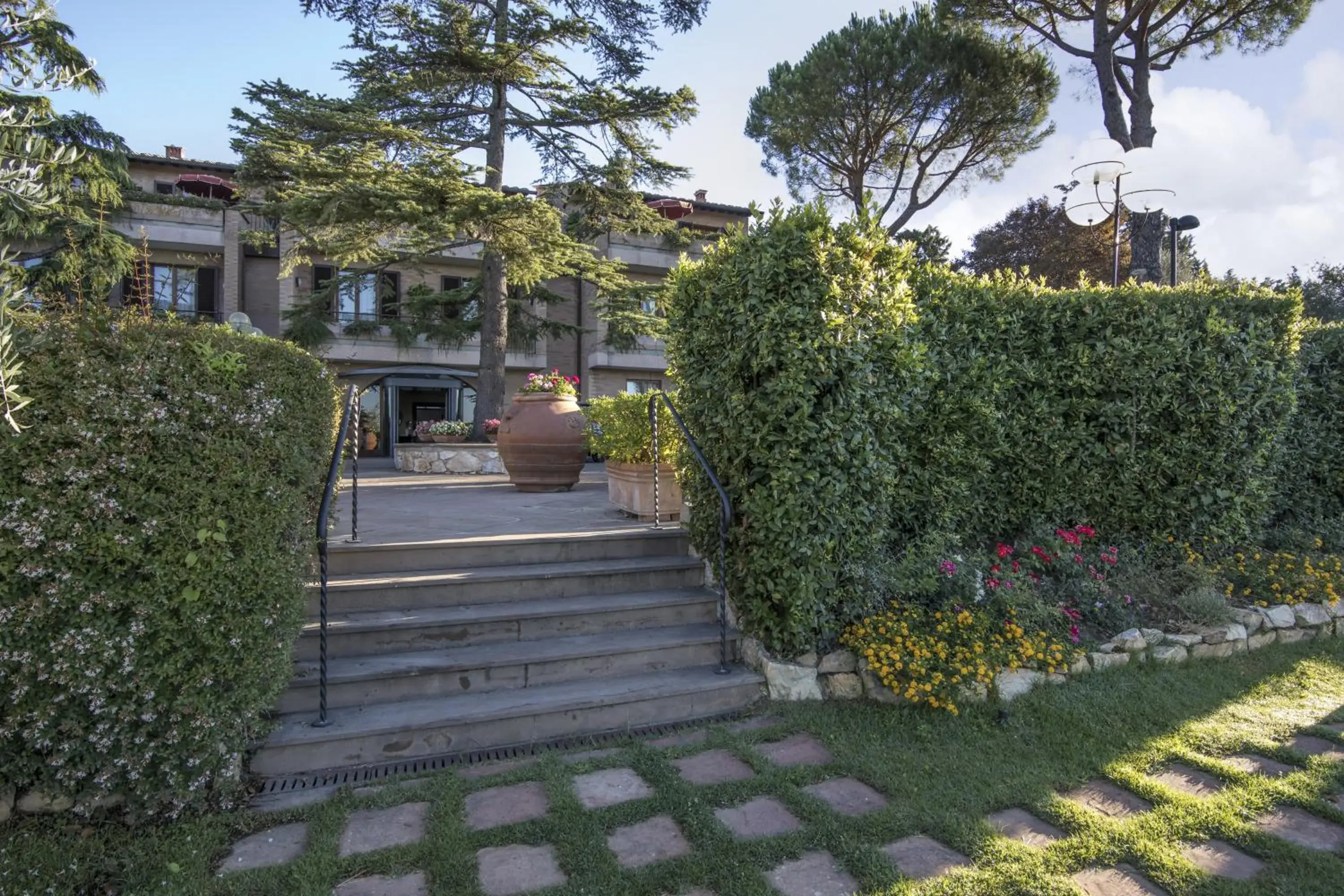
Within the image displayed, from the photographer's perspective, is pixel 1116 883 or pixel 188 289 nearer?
pixel 1116 883

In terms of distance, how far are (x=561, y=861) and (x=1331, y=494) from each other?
24.5 ft

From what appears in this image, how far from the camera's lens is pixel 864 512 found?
3.80 meters

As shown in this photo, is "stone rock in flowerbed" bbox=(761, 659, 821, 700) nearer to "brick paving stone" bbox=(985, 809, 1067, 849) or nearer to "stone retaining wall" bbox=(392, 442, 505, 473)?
"brick paving stone" bbox=(985, 809, 1067, 849)

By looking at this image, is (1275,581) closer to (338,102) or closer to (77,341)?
(77,341)

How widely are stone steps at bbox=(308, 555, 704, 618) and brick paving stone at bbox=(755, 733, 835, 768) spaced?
1328mm

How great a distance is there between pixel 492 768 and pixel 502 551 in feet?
4.81

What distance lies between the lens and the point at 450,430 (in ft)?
48.5

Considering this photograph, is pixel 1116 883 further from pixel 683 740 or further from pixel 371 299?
pixel 371 299

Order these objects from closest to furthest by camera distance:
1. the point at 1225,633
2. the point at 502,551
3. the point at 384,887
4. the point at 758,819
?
the point at 384,887 → the point at 758,819 → the point at 502,551 → the point at 1225,633

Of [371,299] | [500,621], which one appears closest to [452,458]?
[371,299]

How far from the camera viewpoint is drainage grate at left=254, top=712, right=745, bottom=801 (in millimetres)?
2797

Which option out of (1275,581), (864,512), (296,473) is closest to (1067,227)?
(1275,581)

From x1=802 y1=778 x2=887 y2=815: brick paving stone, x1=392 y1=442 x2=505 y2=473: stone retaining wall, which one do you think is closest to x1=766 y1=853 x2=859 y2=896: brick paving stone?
x1=802 y1=778 x2=887 y2=815: brick paving stone

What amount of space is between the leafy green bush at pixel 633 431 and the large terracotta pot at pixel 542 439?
1028mm
